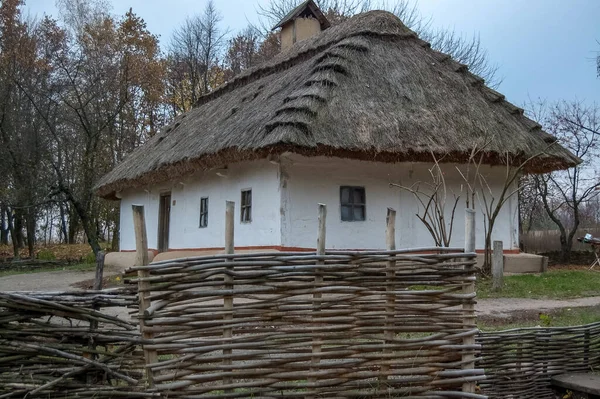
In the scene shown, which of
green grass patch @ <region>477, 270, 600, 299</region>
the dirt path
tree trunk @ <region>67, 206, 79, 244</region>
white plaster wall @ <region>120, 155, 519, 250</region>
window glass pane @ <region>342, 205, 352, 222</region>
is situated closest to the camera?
green grass patch @ <region>477, 270, 600, 299</region>

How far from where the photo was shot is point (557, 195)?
23.9 metres

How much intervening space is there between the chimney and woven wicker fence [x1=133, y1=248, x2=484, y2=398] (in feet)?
48.1

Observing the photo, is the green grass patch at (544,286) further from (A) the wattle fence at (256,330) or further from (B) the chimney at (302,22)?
(B) the chimney at (302,22)

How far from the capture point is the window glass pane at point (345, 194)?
1110 centimetres

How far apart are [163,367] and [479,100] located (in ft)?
34.9

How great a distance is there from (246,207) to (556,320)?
5919 millimetres

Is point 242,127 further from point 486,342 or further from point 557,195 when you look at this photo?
point 557,195

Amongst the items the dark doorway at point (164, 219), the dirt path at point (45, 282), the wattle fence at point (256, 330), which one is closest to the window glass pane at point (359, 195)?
the dark doorway at point (164, 219)

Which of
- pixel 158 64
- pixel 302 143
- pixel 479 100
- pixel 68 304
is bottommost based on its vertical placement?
pixel 68 304

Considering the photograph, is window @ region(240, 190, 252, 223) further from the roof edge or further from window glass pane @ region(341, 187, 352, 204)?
window glass pane @ region(341, 187, 352, 204)

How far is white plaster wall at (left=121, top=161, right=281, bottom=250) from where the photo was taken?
10742 millimetres

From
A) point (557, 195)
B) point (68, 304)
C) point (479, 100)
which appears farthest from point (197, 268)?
point (557, 195)

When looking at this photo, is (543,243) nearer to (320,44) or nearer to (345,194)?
(320,44)

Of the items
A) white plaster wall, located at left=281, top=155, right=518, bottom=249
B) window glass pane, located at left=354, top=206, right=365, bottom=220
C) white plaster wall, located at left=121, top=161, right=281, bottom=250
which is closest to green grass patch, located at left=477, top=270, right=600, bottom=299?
white plaster wall, located at left=281, top=155, right=518, bottom=249
